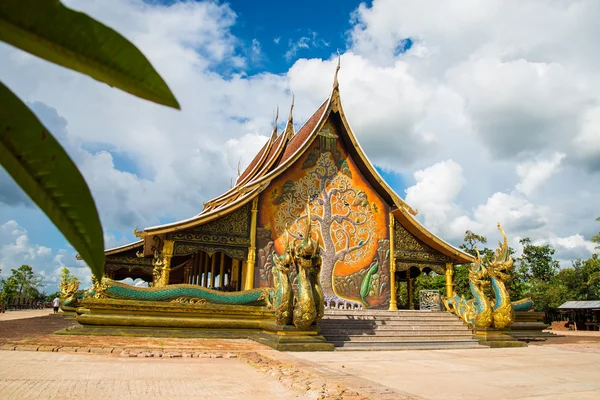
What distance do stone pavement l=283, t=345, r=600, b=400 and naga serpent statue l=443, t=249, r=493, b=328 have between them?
1.42 m

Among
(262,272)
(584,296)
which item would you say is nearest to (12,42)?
(262,272)

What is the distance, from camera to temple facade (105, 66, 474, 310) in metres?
10.7

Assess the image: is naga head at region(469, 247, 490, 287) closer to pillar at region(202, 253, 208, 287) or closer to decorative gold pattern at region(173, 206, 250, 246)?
decorative gold pattern at region(173, 206, 250, 246)

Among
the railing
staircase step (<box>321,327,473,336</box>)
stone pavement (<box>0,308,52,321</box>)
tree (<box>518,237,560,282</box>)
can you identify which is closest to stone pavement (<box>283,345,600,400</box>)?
staircase step (<box>321,327,473,336</box>)

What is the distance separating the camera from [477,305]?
9570 mm

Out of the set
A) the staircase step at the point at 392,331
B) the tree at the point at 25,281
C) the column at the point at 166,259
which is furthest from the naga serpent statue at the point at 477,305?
the tree at the point at 25,281

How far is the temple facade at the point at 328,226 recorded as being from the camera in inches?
421

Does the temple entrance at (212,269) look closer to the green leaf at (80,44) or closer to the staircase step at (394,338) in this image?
the staircase step at (394,338)

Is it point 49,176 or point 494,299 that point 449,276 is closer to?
point 494,299

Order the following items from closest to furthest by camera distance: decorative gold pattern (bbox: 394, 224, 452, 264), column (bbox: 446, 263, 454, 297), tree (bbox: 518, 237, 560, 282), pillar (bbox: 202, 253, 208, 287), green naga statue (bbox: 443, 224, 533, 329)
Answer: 1. green naga statue (bbox: 443, 224, 533, 329)
2. column (bbox: 446, 263, 454, 297)
3. decorative gold pattern (bbox: 394, 224, 452, 264)
4. pillar (bbox: 202, 253, 208, 287)
5. tree (bbox: 518, 237, 560, 282)

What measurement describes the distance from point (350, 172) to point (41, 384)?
9667 millimetres

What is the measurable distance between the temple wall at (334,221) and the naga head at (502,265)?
2.91 metres

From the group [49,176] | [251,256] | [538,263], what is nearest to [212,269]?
[251,256]

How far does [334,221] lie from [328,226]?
221mm
